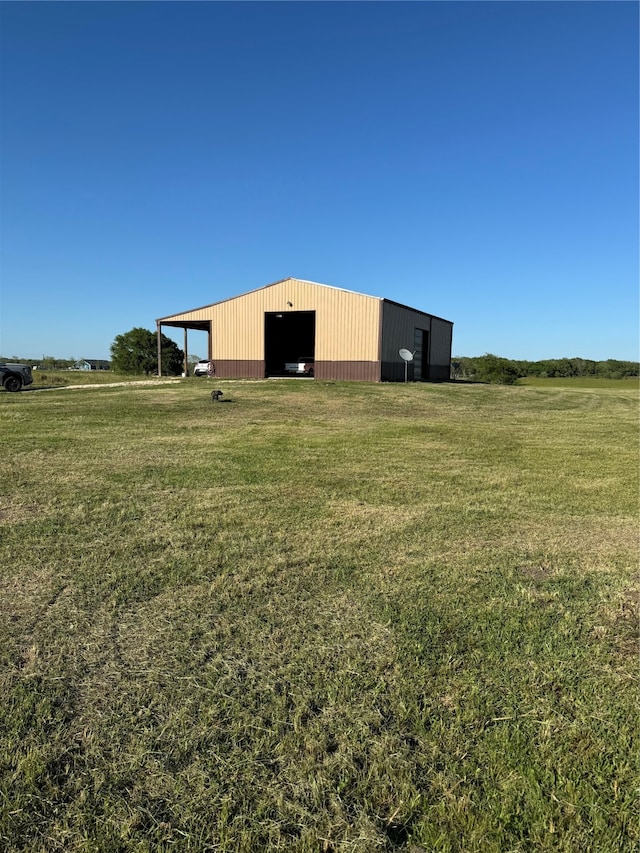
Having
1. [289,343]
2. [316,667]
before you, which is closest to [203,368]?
[289,343]

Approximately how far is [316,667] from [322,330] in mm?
23848

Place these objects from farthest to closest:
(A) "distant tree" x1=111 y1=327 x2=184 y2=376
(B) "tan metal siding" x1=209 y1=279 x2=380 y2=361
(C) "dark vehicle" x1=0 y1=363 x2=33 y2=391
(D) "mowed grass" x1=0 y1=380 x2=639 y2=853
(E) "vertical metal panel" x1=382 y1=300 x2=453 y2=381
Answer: (A) "distant tree" x1=111 y1=327 x2=184 y2=376 → (E) "vertical metal panel" x1=382 y1=300 x2=453 y2=381 → (B) "tan metal siding" x1=209 y1=279 x2=380 y2=361 → (C) "dark vehicle" x1=0 y1=363 x2=33 y2=391 → (D) "mowed grass" x1=0 y1=380 x2=639 y2=853

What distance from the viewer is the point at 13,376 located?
19375 mm

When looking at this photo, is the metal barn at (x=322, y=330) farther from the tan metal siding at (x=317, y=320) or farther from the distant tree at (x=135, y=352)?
the distant tree at (x=135, y=352)

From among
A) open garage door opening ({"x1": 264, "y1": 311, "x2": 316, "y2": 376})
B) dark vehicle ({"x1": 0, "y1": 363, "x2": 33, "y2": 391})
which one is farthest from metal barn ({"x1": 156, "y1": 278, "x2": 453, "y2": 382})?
dark vehicle ({"x1": 0, "y1": 363, "x2": 33, "y2": 391})

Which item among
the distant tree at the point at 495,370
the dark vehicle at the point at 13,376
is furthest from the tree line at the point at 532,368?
the dark vehicle at the point at 13,376

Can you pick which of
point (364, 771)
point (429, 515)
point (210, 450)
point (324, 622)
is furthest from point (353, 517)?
point (210, 450)

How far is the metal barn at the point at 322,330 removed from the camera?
80.7 ft

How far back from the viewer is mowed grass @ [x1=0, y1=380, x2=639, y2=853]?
67.5 inches

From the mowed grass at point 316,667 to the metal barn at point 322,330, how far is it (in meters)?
19.3

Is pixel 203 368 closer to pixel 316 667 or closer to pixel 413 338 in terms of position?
pixel 413 338

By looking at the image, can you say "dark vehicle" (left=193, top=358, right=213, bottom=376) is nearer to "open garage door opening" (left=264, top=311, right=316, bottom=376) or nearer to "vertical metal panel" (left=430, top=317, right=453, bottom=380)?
"open garage door opening" (left=264, top=311, right=316, bottom=376)

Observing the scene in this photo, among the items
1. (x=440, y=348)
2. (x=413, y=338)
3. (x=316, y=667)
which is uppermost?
(x=413, y=338)

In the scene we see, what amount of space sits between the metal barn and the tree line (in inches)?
721
